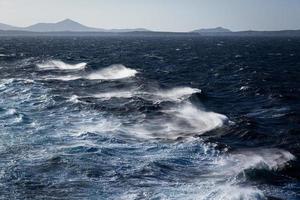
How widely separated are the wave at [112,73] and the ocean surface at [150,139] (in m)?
6.00

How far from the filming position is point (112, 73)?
69500 mm

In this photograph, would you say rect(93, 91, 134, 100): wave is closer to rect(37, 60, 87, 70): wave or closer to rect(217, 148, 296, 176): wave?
rect(217, 148, 296, 176): wave

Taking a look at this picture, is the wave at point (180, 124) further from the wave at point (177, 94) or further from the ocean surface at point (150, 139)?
the wave at point (177, 94)

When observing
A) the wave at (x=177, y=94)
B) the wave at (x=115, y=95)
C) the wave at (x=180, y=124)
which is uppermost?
the wave at (x=180, y=124)

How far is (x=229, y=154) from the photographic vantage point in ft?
89.7

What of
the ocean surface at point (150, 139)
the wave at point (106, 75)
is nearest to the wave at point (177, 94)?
the ocean surface at point (150, 139)

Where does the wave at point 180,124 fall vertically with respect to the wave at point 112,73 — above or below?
above

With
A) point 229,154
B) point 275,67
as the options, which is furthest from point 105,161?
point 275,67

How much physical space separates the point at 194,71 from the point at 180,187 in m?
51.3

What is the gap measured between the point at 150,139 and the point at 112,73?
39743 mm

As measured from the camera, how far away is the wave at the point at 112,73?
64369 mm

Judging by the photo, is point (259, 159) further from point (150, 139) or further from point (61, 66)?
point (61, 66)

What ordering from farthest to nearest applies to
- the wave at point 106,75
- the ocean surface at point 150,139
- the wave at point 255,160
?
the wave at point 106,75
the wave at point 255,160
the ocean surface at point 150,139

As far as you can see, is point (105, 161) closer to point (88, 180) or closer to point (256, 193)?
point (88, 180)
